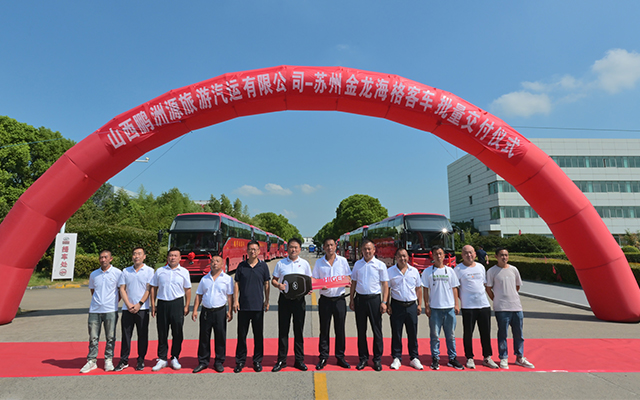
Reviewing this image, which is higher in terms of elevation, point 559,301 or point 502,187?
point 502,187

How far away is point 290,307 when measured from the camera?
5.61 metres

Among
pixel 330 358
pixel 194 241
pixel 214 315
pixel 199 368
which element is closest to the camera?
pixel 199 368

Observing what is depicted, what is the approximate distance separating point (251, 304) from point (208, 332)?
0.77 meters

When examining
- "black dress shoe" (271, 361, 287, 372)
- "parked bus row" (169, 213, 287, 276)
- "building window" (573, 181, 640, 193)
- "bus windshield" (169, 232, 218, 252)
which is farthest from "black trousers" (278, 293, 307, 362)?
"building window" (573, 181, 640, 193)

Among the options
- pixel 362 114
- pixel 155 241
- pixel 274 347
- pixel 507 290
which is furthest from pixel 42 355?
pixel 155 241

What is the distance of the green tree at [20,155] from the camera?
25938 mm

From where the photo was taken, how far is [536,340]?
23.6 ft

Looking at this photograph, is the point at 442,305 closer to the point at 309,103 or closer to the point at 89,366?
the point at 89,366

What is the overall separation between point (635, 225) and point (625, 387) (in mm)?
52463

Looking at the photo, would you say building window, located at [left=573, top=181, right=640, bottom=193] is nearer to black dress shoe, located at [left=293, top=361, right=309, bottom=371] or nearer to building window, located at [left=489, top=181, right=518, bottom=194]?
building window, located at [left=489, top=181, right=518, bottom=194]

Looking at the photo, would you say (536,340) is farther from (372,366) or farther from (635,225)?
(635,225)

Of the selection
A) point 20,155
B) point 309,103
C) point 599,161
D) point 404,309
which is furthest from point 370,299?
point 599,161

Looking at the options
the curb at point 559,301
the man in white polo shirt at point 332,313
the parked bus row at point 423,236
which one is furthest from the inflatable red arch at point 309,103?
the parked bus row at point 423,236

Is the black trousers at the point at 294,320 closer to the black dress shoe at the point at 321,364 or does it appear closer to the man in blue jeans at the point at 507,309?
the black dress shoe at the point at 321,364
